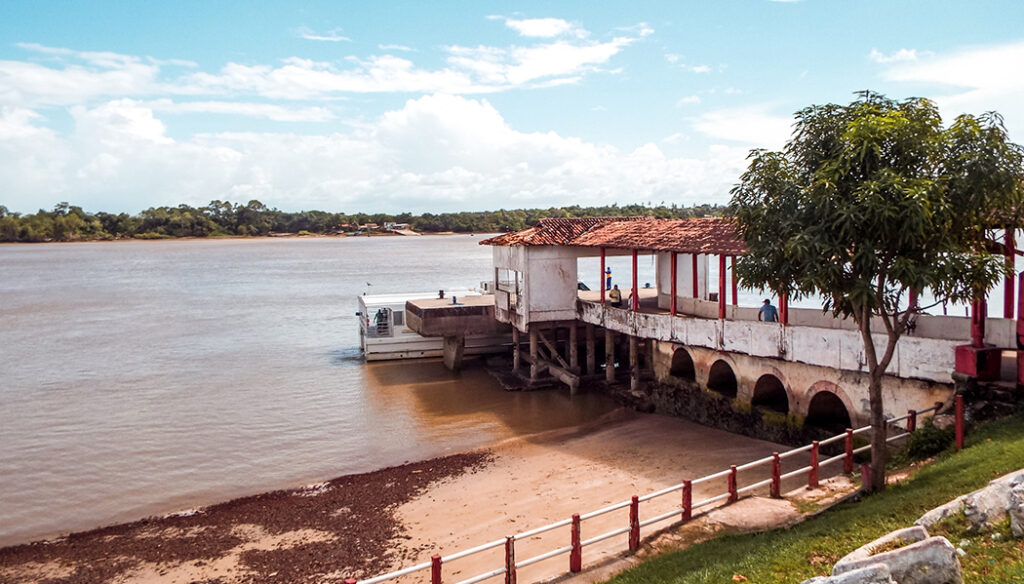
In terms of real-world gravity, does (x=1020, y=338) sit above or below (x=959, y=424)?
above

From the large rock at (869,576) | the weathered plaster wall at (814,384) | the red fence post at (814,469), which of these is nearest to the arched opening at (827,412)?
the weathered plaster wall at (814,384)

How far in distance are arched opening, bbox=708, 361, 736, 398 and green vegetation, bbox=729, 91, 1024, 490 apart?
934 cm

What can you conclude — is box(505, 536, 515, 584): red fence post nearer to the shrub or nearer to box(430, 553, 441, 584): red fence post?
box(430, 553, 441, 584): red fence post

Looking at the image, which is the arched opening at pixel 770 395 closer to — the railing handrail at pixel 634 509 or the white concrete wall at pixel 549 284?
the railing handrail at pixel 634 509

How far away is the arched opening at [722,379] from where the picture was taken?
20953 millimetres

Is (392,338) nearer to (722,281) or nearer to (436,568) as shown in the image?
(722,281)

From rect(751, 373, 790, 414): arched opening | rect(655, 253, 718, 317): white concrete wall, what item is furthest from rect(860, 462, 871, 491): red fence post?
rect(655, 253, 718, 317): white concrete wall

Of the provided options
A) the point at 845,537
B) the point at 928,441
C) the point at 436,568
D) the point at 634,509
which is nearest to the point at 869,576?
the point at 845,537

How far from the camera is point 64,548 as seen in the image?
15.7m

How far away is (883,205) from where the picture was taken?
10.0 metres

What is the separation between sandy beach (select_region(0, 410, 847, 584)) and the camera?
13.4 m

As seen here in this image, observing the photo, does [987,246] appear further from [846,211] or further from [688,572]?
[688,572]

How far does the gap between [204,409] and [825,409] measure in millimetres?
20401

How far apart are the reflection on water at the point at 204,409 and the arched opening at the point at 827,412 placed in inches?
289
